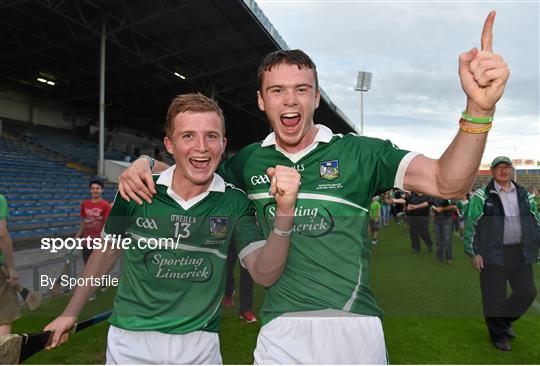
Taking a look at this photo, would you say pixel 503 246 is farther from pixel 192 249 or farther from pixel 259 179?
pixel 192 249

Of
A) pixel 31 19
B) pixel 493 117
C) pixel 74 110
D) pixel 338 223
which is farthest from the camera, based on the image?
pixel 74 110

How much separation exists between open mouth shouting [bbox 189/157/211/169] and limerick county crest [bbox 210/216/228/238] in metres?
0.27

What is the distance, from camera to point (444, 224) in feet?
10.7

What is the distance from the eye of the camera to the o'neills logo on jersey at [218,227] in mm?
1801

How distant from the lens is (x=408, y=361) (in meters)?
3.31

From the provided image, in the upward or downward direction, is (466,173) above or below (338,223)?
above

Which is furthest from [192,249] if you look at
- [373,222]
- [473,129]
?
[373,222]

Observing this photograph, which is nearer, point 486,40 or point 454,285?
point 486,40

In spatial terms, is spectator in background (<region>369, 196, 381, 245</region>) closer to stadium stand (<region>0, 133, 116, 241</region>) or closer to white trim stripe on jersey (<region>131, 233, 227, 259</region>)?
white trim stripe on jersey (<region>131, 233, 227, 259</region>)

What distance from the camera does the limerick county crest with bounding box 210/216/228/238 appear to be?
5.91 feet

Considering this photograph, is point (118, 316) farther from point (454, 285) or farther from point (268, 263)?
point (454, 285)

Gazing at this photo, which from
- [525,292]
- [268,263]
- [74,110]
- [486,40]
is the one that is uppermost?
[74,110]

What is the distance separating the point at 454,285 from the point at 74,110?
92.4ft

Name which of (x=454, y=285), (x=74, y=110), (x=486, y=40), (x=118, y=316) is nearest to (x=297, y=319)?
(x=118, y=316)
